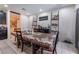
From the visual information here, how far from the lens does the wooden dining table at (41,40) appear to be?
174 centimetres

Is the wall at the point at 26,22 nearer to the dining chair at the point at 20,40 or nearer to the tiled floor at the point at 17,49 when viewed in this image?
the dining chair at the point at 20,40

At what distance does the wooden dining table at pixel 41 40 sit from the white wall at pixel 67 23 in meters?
0.22

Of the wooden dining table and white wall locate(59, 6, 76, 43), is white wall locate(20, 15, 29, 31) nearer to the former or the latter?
the wooden dining table

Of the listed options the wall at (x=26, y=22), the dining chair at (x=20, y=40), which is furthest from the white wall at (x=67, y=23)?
the dining chair at (x=20, y=40)

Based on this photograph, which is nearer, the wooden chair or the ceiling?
the ceiling

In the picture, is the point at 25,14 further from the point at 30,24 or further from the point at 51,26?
the point at 51,26

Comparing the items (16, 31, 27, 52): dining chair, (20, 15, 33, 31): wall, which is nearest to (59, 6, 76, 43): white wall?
(20, 15, 33, 31): wall

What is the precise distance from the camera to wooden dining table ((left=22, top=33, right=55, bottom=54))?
5.70ft

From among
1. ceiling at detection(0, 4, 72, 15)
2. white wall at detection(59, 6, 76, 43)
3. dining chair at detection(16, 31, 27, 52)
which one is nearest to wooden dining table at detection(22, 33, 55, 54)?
dining chair at detection(16, 31, 27, 52)

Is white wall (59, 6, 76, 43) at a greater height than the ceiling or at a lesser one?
lesser

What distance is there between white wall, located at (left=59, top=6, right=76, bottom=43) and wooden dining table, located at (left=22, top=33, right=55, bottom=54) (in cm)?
22

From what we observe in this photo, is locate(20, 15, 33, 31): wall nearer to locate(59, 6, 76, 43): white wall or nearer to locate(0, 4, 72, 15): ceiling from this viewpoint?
locate(0, 4, 72, 15): ceiling

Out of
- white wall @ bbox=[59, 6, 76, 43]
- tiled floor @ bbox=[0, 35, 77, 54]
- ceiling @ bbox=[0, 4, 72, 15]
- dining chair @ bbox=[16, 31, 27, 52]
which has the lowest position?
tiled floor @ bbox=[0, 35, 77, 54]
